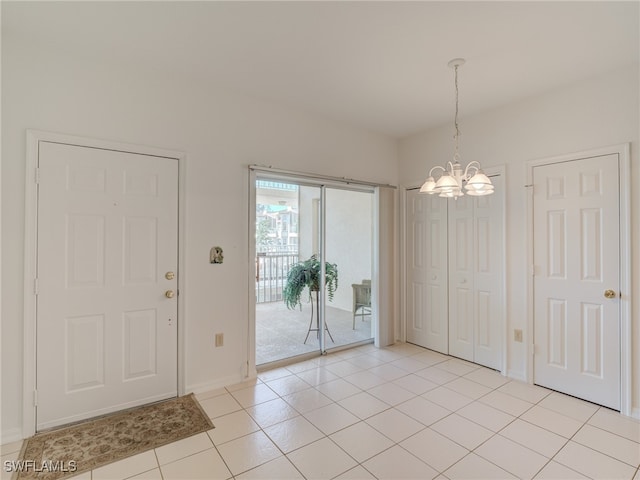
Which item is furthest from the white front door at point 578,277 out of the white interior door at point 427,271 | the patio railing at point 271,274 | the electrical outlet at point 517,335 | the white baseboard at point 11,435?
the white baseboard at point 11,435

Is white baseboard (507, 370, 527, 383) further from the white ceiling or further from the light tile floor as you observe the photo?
the white ceiling

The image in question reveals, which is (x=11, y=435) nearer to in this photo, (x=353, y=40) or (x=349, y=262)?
(x=349, y=262)

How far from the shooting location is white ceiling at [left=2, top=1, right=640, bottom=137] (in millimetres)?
1970

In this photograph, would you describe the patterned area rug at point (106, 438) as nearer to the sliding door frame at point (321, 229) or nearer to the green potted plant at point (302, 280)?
the sliding door frame at point (321, 229)

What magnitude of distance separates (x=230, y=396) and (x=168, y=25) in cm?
293

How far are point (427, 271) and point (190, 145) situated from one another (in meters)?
3.10

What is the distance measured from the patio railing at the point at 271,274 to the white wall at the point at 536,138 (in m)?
2.10

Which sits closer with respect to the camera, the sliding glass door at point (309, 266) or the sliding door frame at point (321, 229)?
the sliding door frame at point (321, 229)

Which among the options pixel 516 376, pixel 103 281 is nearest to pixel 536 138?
pixel 516 376

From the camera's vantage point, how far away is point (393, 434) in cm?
231

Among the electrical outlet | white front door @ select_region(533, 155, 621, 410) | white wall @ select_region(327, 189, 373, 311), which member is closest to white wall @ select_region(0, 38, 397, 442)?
white wall @ select_region(327, 189, 373, 311)

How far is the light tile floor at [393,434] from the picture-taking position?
1.95m

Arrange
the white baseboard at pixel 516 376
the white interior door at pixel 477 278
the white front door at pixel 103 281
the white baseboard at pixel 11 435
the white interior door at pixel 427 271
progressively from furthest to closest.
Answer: the white interior door at pixel 427 271 < the white interior door at pixel 477 278 < the white baseboard at pixel 516 376 < the white front door at pixel 103 281 < the white baseboard at pixel 11 435

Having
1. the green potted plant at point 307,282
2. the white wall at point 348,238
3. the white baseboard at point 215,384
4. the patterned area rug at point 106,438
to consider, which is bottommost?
the patterned area rug at point 106,438
